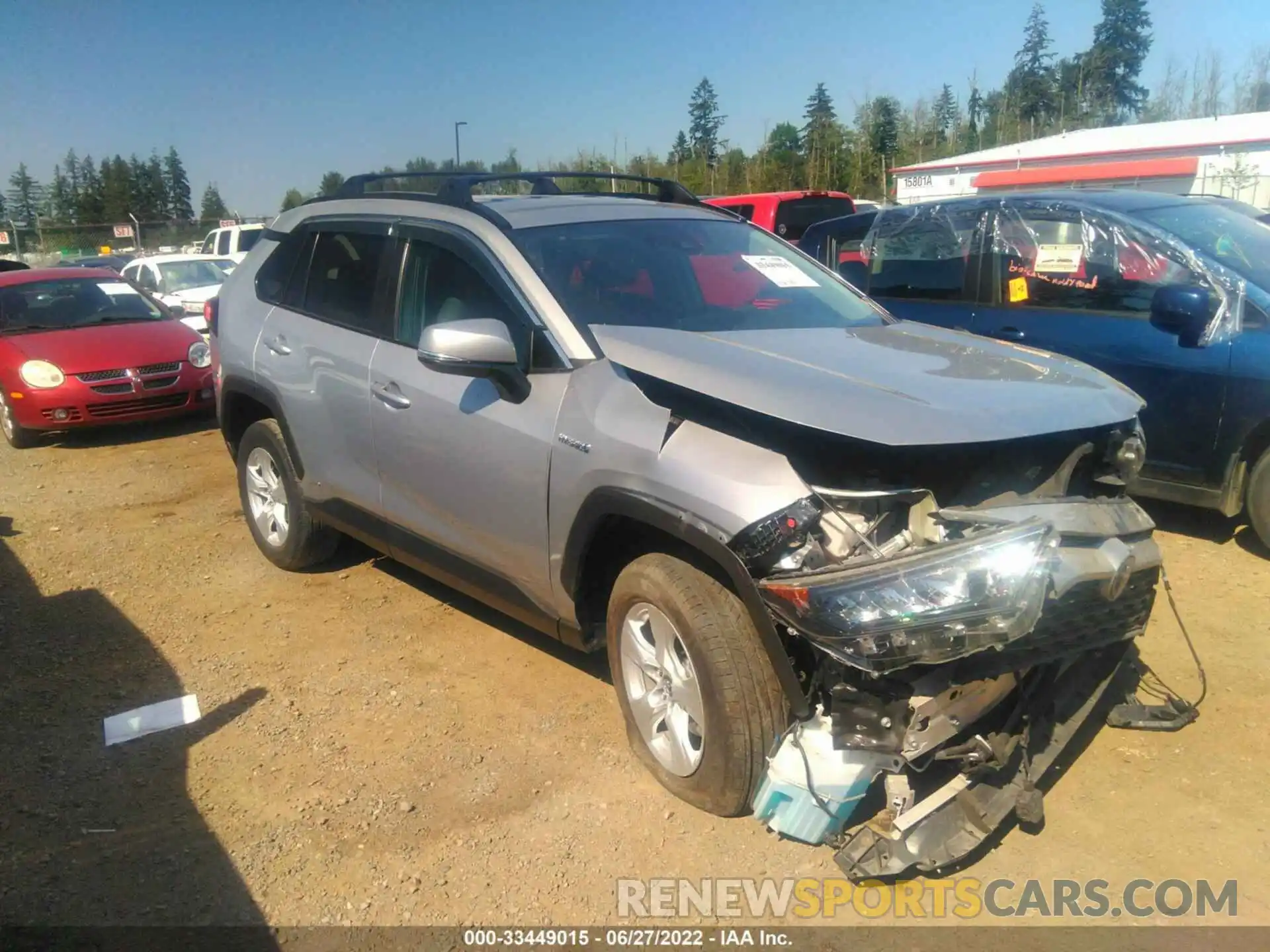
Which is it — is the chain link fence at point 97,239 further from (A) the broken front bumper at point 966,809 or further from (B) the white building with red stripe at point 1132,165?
(A) the broken front bumper at point 966,809

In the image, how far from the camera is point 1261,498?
16.2ft

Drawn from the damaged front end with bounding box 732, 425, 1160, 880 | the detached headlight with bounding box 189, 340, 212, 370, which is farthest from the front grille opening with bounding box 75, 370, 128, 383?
the damaged front end with bounding box 732, 425, 1160, 880

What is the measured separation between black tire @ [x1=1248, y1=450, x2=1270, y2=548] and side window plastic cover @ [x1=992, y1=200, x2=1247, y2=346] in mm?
642

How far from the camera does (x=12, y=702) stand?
4.09 m

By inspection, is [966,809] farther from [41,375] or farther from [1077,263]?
[41,375]

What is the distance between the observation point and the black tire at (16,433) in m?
8.77

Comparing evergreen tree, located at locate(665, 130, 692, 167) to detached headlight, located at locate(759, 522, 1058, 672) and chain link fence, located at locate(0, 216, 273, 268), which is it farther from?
detached headlight, located at locate(759, 522, 1058, 672)

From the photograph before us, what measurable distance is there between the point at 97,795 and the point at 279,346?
88.6 inches

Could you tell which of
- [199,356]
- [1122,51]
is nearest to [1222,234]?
[199,356]

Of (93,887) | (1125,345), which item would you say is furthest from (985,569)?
(1125,345)

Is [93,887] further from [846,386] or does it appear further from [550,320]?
[846,386]

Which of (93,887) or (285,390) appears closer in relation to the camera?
(93,887)

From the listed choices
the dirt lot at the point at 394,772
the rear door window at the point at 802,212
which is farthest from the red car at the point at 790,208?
the dirt lot at the point at 394,772

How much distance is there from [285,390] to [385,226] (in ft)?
3.26
